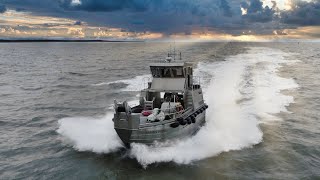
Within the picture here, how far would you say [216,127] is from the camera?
26625 millimetres

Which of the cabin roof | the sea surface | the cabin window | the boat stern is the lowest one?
the sea surface

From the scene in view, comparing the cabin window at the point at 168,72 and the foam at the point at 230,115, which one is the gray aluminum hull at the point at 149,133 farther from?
the cabin window at the point at 168,72

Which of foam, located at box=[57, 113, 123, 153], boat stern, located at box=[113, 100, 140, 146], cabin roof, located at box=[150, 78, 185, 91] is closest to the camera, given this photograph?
A: boat stern, located at box=[113, 100, 140, 146]

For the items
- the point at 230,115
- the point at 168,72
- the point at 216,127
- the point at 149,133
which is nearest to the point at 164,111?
the point at 149,133

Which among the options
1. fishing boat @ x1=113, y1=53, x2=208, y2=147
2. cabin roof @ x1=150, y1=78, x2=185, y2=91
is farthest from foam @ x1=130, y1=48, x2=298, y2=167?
cabin roof @ x1=150, y1=78, x2=185, y2=91

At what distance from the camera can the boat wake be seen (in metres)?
20.4

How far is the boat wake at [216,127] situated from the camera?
66.9 ft

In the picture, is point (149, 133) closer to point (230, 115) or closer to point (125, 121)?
point (125, 121)

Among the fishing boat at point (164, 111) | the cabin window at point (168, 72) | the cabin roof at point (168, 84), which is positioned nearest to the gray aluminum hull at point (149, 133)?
the fishing boat at point (164, 111)

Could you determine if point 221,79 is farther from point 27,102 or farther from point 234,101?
point 27,102

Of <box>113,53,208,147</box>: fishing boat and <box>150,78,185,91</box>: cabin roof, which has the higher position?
<box>150,78,185,91</box>: cabin roof

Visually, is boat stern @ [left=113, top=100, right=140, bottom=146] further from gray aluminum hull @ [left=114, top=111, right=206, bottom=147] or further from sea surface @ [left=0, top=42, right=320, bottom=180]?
sea surface @ [left=0, top=42, right=320, bottom=180]

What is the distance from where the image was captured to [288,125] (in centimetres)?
2847

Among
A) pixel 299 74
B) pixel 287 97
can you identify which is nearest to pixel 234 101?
pixel 287 97
